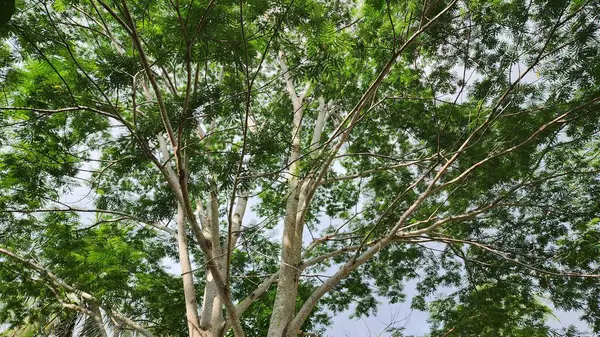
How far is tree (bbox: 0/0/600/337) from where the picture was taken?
3.68 m

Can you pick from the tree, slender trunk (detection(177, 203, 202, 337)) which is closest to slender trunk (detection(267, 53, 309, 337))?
the tree

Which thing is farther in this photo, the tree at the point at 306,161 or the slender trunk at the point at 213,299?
the slender trunk at the point at 213,299

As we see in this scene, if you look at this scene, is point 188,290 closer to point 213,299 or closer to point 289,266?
point 213,299

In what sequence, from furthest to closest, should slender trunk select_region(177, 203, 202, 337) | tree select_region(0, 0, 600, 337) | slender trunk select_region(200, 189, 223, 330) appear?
slender trunk select_region(200, 189, 223, 330), slender trunk select_region(177, 203, 202, 337), tree select_region(0, 0, 600, 337)

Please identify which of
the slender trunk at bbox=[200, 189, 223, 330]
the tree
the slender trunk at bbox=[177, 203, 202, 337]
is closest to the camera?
→ the tree

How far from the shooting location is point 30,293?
647 centimetres

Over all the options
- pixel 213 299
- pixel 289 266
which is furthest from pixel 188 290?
pixel 289 266

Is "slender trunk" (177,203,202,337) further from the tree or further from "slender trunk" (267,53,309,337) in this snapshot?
"slender trunk" (267,53,309,337)

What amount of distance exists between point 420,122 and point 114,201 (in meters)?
4.50

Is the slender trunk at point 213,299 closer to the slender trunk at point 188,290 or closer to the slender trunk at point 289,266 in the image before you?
the slender trunk at point 188,290

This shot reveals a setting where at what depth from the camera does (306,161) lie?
185 inches

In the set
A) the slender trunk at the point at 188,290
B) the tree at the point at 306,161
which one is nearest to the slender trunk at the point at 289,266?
the tree at the point at 306,161

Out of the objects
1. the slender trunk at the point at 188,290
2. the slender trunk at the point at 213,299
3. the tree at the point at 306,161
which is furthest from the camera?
the slender trunk at the point at 213,299

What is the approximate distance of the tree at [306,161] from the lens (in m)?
3.68
